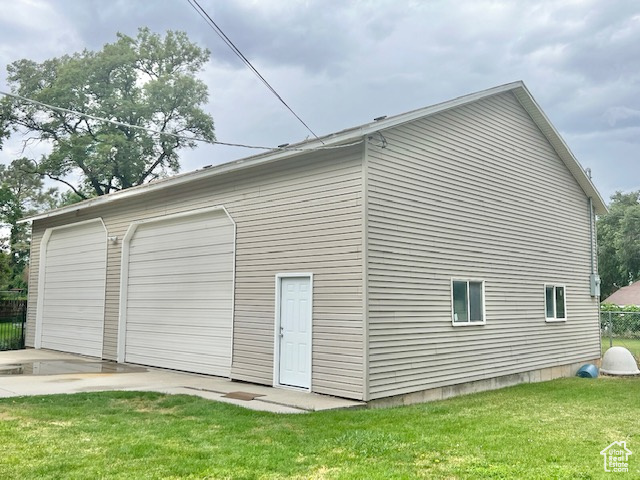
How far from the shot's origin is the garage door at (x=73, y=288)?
47.3 ft

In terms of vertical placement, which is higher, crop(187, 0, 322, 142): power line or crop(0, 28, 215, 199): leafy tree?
crop(0, 28, 215, 199): leafy tree

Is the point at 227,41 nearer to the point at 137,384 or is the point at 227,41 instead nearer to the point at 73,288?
the point at 137,384

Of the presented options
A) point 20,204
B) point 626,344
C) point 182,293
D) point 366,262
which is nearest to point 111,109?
point 20,204

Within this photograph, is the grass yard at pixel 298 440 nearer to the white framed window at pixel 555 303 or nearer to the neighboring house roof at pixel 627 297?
the white framed window at pixel 555 303

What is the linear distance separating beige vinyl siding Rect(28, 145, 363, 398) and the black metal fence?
9685 millimetres

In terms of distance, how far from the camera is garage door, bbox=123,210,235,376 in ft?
36.3

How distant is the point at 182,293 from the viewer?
39.8ft

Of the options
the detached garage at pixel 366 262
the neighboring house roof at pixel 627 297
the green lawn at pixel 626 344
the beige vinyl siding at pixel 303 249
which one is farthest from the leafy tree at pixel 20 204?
the neighboring house roof at pixel 627 297

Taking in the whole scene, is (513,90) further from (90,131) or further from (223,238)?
(90,131)

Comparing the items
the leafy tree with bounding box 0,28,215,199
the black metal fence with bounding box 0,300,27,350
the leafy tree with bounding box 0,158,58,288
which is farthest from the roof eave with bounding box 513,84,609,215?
the leafy tree with bounding box 0,158,58,288

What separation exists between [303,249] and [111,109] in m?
25.7

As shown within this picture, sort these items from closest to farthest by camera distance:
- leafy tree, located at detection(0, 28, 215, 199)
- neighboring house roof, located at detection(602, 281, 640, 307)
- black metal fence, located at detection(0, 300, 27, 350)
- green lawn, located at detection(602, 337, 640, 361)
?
1. black metal fence, located at detection(0, 300, 27, 350)
2. green lawn, located at detection(602, 337, 640, 361)
3. leafy tree, located at detection(0, 28, 215, 199)
4. neighboring house roof, located at detection(602, 281, 640, 307)

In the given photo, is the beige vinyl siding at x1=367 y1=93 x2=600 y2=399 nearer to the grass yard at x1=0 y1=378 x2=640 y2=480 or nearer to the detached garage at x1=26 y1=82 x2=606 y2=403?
the detached garage at x1=26 y1=82 x2=606 y2=403

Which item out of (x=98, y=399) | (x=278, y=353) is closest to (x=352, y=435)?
(x=278, y=353)
